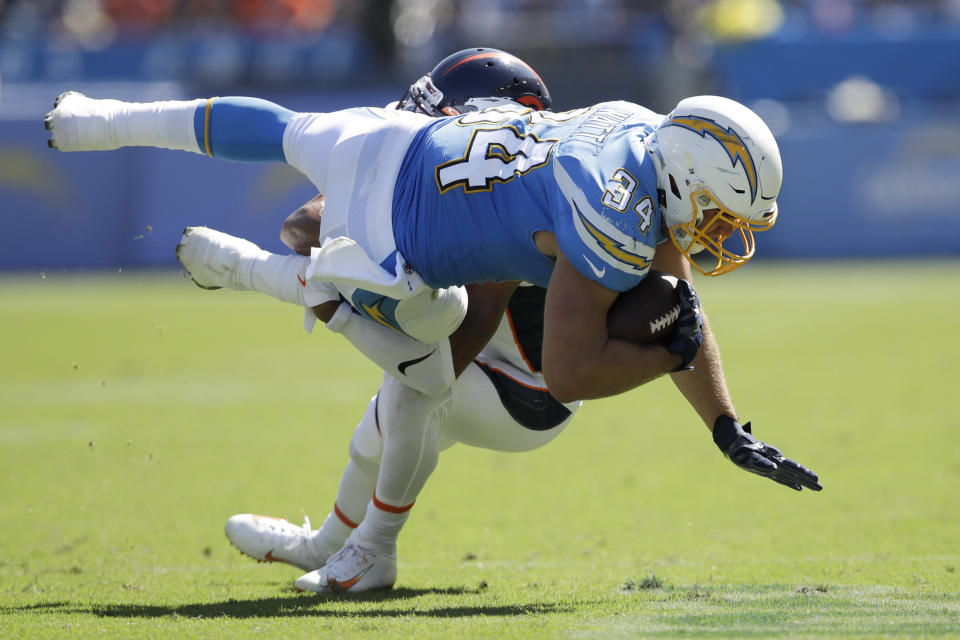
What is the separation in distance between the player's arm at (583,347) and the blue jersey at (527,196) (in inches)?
2.1

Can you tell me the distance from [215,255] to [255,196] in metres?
11.7

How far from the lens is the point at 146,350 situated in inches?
424

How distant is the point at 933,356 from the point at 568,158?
695cm

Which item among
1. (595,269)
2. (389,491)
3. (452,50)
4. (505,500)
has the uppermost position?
(595,269)

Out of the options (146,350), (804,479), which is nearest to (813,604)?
(804,479)

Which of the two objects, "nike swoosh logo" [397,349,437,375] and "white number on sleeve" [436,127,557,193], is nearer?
"white number on sleeve" [436,127,557,193]

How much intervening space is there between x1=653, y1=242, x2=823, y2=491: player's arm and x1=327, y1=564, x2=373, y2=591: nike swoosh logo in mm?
1176

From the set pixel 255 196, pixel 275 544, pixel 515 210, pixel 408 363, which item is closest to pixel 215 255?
pixel 408 363

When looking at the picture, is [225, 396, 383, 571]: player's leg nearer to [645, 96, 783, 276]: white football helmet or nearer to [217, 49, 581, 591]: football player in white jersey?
[217, 49, 581, 591]: football player in white jersey

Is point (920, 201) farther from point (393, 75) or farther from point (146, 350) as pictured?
point (146, 350)

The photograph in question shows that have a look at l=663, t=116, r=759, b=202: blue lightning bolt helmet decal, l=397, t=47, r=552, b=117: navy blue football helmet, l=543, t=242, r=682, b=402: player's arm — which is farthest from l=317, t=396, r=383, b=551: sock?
l=663, t=116, r=759, b=202: blue lightning bolt helmet decal

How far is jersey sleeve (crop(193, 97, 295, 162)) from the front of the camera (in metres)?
4.09

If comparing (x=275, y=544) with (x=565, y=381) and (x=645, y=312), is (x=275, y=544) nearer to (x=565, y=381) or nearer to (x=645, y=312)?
(x=565, y=381)

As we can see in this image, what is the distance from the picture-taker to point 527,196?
349cm
